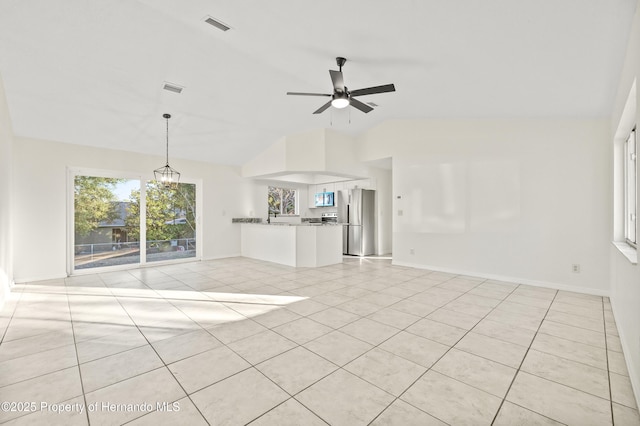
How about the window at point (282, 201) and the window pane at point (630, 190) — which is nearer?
the window pane at point (630, 190)

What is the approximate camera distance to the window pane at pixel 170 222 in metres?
6.36

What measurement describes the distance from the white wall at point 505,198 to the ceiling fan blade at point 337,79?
306 cm

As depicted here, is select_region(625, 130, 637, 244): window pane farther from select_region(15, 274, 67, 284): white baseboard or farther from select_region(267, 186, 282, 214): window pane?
select_region(15, 274, 67, 284): white baseboard

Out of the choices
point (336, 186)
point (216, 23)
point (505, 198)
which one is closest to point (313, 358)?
point (216, 23)

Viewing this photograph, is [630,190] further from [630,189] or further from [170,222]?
[170,222]

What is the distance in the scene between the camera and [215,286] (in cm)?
457

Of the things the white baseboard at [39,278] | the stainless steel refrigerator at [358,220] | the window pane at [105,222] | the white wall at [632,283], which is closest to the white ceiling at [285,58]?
the white wall at [632,283]

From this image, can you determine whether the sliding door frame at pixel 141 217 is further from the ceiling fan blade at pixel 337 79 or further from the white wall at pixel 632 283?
the white wall at pixel 632 283

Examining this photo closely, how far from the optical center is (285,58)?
3.85 meters

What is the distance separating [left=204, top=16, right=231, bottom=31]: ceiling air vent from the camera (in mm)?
3072

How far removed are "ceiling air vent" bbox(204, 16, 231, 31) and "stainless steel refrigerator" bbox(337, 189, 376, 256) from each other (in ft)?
16.7

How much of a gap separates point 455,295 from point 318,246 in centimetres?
301

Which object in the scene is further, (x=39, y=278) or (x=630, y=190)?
(x=39, y=278)

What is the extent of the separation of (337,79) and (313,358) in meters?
2.86
